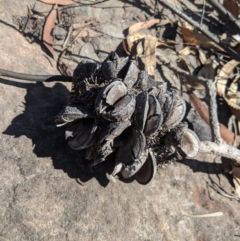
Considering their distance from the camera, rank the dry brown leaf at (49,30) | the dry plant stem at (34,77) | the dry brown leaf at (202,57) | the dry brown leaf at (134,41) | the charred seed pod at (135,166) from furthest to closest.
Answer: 1. the dry brown leaf at (202,57)
2. the dry brown leaf at (134,41)
3. the dry brown leaf at (49,30)
4. the dry plant stem at (34,77)
5. the charred seed pod at (135,166)

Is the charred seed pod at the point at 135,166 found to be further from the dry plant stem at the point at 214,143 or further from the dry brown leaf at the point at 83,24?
the dry brown leaf at the point at 83,24

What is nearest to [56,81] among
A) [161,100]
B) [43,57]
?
[43,57]

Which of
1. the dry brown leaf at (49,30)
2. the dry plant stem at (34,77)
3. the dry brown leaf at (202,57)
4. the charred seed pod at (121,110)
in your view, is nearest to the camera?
the charred seed pod at (121,110)

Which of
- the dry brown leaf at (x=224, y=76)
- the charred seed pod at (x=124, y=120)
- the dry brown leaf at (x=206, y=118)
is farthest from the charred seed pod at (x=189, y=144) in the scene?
the dry brown leaf at (x=224, y=76)

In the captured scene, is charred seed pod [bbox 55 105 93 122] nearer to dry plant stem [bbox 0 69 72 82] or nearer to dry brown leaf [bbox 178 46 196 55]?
dry plant stem [bbox 0 69 72 82]

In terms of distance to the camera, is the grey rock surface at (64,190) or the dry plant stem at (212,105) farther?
the dry plant stem at (212,105)

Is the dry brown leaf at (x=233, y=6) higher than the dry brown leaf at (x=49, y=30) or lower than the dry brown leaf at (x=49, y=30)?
higher

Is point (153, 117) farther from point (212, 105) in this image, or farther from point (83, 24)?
point (83, 24)

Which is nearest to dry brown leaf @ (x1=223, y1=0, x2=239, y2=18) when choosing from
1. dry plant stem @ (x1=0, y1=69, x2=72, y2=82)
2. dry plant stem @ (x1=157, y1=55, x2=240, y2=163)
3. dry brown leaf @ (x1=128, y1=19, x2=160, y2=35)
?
dry brown leaf @ (x1=128, y1=19, x2=160, y2=35)
